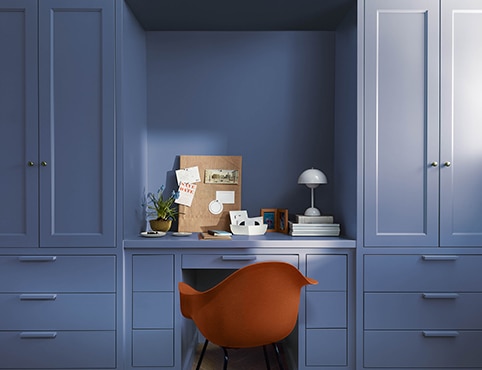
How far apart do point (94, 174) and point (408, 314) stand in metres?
1.94

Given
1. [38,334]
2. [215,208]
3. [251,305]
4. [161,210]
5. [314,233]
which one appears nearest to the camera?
[251,305]

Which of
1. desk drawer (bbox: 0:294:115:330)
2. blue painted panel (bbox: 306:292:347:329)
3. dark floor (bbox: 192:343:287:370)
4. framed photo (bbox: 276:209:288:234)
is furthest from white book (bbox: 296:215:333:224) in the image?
desk drawer (bbox: 0:294:115:330)

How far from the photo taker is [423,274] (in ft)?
7.41

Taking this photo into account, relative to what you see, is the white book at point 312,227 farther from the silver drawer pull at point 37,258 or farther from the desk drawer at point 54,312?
the silver drawer pull at point 37,258

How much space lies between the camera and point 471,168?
2.27 m

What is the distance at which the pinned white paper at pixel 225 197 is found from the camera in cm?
274

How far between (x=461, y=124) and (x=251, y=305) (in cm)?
156

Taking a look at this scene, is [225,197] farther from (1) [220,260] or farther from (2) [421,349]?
(2) [421,349]

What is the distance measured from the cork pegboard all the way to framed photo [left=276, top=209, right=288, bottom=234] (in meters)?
0.28

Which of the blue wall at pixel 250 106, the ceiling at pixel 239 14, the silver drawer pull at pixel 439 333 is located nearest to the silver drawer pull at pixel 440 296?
the silver drawer pull at pixel 439 333

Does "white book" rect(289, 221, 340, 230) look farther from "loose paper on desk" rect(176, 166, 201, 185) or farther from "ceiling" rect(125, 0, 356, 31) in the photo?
"ceiling" rect(125, 0, 356, 31)

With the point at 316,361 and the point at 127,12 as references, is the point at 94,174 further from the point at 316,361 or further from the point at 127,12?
the point at 316,361

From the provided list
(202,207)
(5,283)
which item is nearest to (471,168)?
(202,207)

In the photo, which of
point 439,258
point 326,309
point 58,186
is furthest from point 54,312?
point 439,258
